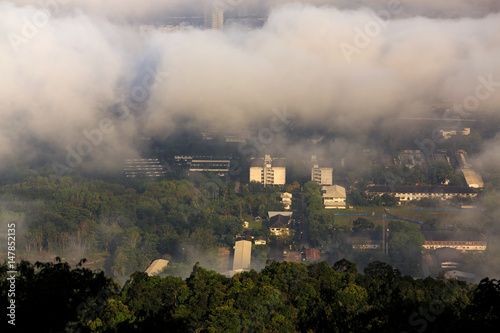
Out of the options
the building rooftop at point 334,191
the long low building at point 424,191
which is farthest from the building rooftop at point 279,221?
the long low building at point 424,191

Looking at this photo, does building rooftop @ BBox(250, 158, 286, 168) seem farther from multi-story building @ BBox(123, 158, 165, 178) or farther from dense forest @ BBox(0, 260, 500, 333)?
dense forest @ BBox(0, 260, 500, 333)

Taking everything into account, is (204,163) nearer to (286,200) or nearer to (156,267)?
(286,200)

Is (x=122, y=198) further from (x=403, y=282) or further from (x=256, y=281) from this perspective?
(x=403, y=282)

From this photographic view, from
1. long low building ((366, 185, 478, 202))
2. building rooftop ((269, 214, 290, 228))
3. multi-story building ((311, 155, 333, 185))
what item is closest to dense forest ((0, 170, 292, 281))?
building rooftop ((269, 214, 290, 228))

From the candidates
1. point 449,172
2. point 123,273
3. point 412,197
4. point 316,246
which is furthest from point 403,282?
point 449,172

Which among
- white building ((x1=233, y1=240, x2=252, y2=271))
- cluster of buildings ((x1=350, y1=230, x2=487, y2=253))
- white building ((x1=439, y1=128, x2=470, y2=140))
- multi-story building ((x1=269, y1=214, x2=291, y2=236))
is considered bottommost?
white building ((x1=233, y1=240, x2=252, y2=271))

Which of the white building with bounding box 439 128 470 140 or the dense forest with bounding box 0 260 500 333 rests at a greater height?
the white building with bounding box 439 128 470 140

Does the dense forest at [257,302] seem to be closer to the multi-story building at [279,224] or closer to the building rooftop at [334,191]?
the multi-story building at [279,224]
